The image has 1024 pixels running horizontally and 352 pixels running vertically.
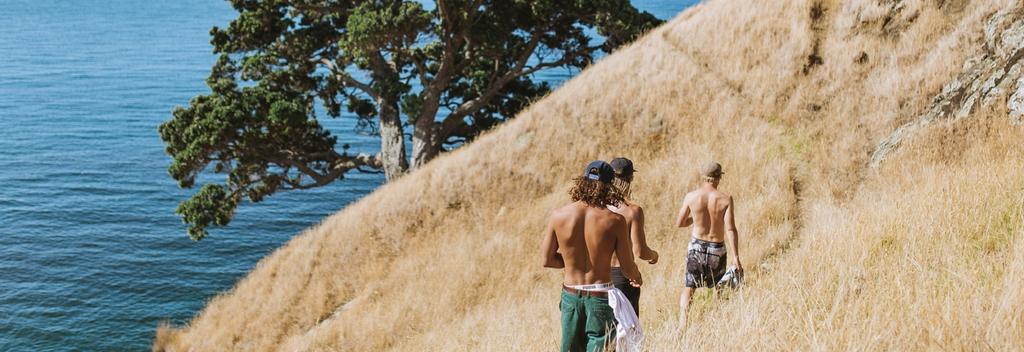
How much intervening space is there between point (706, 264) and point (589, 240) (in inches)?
115

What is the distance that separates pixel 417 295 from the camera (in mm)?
16359

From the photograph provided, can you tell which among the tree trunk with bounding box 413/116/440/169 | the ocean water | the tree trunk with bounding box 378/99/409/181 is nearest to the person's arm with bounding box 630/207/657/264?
the tree trunk with bounding box 413/116/440/169

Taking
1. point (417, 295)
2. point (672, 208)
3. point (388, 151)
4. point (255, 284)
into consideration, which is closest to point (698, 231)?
point (672, 208)

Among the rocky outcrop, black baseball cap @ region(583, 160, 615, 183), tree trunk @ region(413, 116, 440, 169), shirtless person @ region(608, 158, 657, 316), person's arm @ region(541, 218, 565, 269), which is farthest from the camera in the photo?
tree trunk @ region(413, 116, 440, 169)

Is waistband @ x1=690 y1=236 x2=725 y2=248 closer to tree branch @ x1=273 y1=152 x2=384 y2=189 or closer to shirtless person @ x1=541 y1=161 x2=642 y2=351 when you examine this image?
shirtless person @ x1=541 y1=161 x2=642 y2=351

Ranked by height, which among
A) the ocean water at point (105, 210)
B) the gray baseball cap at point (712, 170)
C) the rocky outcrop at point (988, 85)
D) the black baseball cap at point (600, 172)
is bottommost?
the ocean water at point (105, 210)

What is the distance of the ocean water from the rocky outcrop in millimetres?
25143

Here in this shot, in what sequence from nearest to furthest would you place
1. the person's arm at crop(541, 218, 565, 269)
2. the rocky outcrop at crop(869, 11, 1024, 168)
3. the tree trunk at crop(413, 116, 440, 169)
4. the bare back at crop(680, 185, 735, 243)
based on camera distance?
the person's arm at crop(541, 218, 565, 269) < the bare back at crop(680, 185, 735, 243) < the rocky outcrop at crop(869, 11, 1024, 168) < the tree trunk at crop(413, 116, 440, 169)

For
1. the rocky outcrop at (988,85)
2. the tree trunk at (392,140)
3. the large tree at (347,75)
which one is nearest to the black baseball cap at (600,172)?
the rocky outcrop at (988,85)

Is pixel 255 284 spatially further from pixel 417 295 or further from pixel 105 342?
pixel 105 342

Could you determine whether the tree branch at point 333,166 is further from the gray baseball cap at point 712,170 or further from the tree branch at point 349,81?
the gray baseball cap at point 712,170

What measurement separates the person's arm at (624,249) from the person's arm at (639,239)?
0.43 ft

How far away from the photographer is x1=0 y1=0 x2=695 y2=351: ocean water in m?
30.8

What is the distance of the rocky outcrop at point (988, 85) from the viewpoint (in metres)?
12.1
